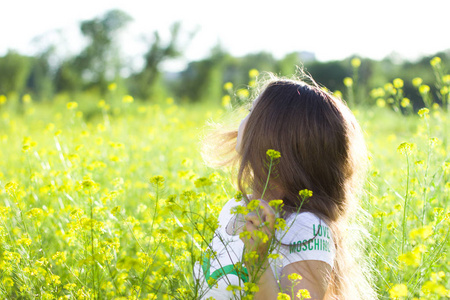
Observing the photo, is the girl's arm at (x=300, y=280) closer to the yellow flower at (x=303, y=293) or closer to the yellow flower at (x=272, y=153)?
the yellow flower at (x=303, y=293)

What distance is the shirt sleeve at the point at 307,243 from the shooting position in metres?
1.31

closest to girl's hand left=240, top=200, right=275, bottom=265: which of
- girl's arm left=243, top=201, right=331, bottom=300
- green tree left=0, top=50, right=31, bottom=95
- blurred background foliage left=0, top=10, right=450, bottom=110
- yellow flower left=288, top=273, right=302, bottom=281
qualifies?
girl's arm left=243, top=201, right=331, bottom=300

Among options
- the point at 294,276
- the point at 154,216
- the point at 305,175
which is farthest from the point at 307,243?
the point at 154,216

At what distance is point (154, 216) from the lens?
1280mm

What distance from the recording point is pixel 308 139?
1478 mm

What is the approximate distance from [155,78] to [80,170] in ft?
60.3

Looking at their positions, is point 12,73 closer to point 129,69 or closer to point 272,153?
point 129,69

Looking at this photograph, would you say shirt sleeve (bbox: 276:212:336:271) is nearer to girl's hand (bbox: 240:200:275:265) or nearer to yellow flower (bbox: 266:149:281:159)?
girl's hand (bbox: 240:200:275:265)

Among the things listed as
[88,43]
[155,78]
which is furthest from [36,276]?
[88,43]

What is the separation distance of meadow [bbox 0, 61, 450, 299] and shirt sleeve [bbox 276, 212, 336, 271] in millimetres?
261

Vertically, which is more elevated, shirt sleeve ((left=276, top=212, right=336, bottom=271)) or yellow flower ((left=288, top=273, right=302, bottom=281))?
shirt sleeve ((left=276, top=212, right=336, bottom=271))

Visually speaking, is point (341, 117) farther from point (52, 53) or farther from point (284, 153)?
point (52, 53)

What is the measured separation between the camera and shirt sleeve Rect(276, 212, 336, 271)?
1313mm

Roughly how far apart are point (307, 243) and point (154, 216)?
54cm
